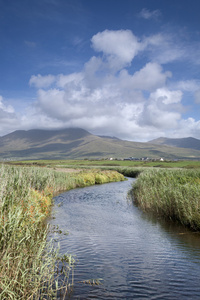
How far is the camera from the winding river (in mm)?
7879

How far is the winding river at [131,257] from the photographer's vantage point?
7879mm

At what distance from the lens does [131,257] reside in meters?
10.6

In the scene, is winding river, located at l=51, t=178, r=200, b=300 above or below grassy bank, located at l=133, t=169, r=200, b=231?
below

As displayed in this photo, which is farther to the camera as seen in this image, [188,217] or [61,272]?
[188,217]

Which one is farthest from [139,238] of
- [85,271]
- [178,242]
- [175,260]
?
[85,271]

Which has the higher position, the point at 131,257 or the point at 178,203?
the point at 178,203

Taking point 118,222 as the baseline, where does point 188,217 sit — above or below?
above

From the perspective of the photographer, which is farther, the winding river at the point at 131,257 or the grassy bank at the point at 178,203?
the grassy bank at the point at 178,203

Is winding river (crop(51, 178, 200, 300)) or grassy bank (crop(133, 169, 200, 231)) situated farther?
grassy bank (crop(133, 169, 200, 231))

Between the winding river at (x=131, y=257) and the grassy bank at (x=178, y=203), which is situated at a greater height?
the grassy bank at (x=178, y=203)

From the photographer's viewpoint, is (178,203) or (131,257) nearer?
(131,257)

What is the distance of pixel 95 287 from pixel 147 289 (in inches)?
68.7

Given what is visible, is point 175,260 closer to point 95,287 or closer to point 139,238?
point 139,238

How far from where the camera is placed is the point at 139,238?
13398 millimetres
